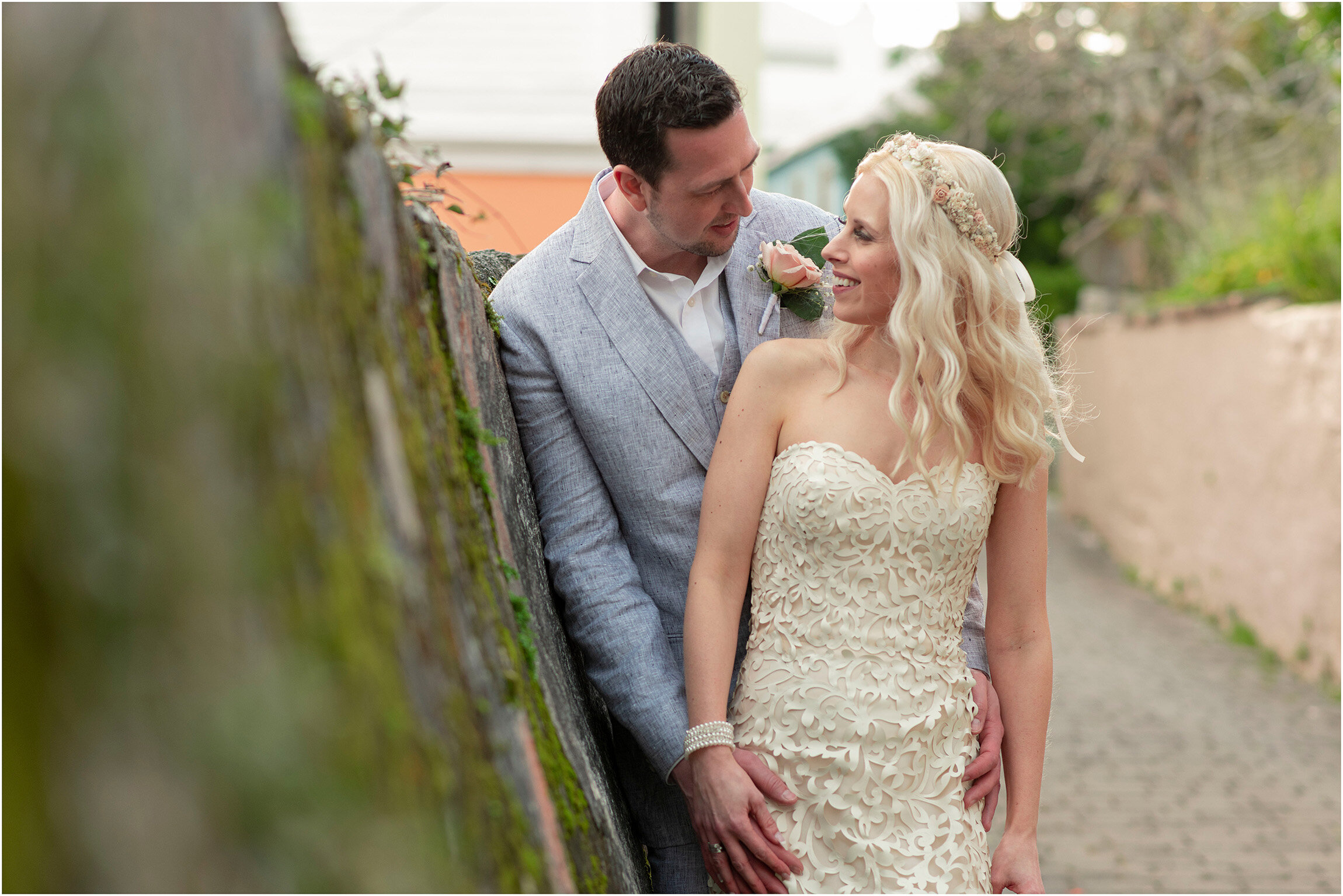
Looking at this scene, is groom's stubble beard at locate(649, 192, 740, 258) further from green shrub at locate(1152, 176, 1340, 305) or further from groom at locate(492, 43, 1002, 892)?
green shrub at locate(1152, 176, 1340, 305)

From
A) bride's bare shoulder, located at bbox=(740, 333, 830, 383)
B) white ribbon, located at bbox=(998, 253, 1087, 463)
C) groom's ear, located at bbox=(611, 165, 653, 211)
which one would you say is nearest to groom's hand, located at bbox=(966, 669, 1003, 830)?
white ribbon, located at bbox=(998, 253, 1087, 463)

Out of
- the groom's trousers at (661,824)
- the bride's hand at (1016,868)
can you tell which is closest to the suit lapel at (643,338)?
the groom's trousers at (661,824)

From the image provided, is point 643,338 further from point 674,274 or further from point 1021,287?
point 1021,287

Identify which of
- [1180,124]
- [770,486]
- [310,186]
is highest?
[310,186]

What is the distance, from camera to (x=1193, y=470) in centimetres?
940

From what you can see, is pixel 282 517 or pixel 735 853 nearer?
pixel 282 517

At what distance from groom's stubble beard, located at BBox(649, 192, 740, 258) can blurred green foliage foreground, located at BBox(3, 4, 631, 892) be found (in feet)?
5.71

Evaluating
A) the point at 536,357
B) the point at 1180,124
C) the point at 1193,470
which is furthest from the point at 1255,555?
the point at 1180,124

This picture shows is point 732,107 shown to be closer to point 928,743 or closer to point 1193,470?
point 928,743

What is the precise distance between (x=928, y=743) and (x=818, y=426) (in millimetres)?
697

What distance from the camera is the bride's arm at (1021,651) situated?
243 cm

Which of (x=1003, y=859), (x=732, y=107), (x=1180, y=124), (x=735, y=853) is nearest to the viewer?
(x=735, y=853)

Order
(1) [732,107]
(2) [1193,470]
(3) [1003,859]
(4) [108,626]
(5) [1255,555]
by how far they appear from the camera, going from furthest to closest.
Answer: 1. (2) [1193,470]
2. (5) [1255,555]
3. (1) [732,107]
4. (3) [1003,859]
5. (4) [108,626]

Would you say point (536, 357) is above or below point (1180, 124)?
above
